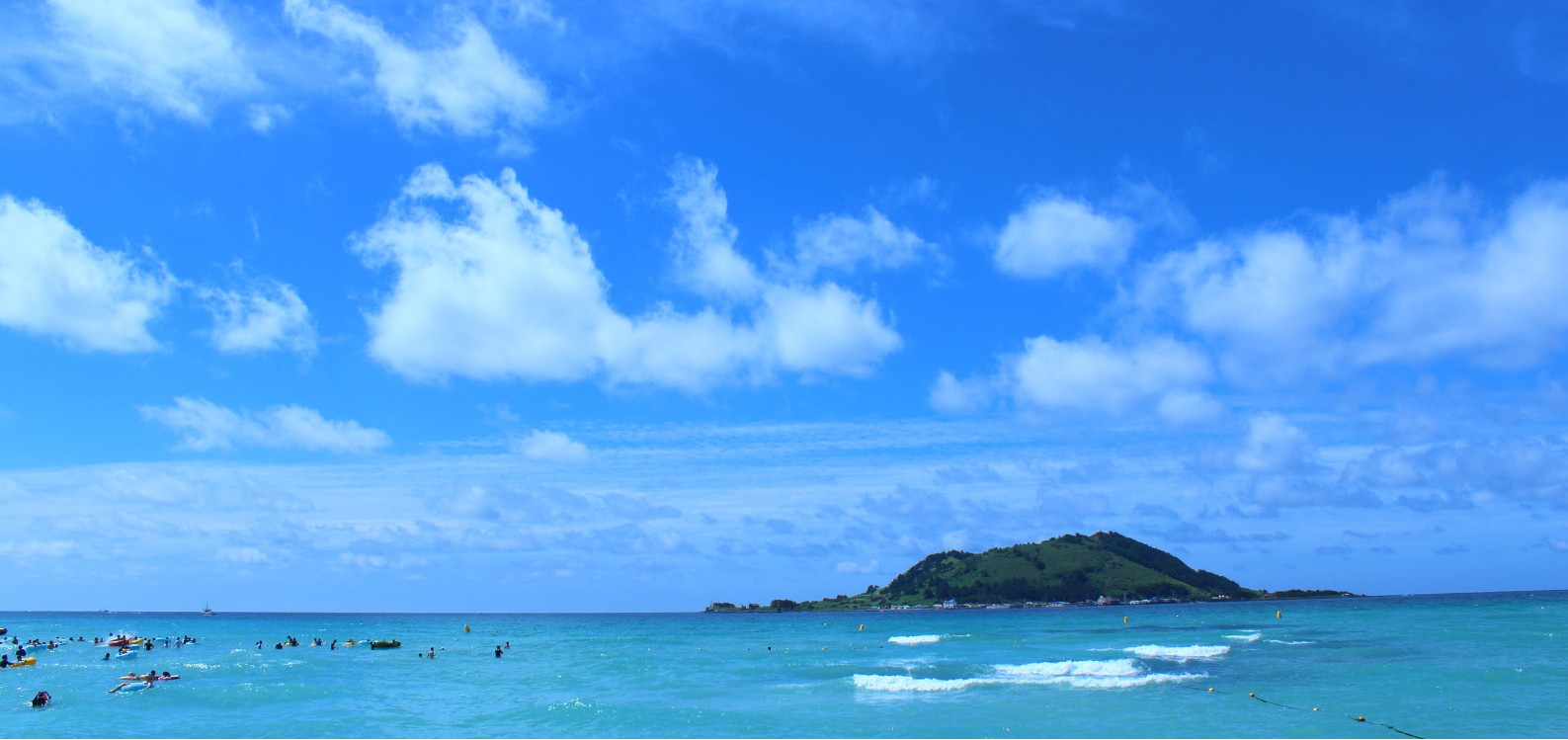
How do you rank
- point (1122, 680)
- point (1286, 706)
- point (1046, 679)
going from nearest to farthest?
point (1286, 706) → point (1122, 680) → point (1046, 679)

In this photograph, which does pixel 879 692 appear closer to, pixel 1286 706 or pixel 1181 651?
pixel 1286 706

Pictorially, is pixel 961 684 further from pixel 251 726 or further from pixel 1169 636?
pixel 1169 636

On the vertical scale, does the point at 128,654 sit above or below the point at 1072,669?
below

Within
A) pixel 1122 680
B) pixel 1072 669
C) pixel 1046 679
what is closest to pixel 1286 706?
pixel 1122 680

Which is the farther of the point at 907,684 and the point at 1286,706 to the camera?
the point at 907,684

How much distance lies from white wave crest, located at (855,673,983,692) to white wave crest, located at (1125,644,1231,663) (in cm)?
1850

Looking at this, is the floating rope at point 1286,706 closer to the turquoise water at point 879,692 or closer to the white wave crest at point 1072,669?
the turquoise water at point 879,692

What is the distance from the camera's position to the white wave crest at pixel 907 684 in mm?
47188

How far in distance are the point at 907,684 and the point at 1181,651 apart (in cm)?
2826

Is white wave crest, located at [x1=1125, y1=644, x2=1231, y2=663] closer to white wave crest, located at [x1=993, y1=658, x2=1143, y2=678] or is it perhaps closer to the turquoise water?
the turquoise water

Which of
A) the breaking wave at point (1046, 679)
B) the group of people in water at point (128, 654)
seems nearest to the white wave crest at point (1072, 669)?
the breaking wave at point (1046, 679)

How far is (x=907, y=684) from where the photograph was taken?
49188mm

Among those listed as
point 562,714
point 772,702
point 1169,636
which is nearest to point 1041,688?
point 772,702

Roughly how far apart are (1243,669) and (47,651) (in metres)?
111
